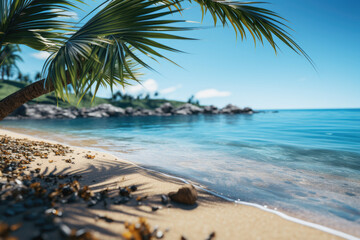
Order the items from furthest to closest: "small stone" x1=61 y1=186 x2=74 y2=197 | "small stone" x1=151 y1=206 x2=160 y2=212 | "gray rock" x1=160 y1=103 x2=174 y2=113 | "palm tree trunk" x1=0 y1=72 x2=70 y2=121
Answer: "gray rock" x1=160 y1=103 x2=174 y2=113, "palm tree trunk" x1=0 y1=72 x2=70 y2=121, "small stone" x1=61 y1=186 x2=74 y2=197, "small stone" x1=151 y1=206 x2=160 y2=212

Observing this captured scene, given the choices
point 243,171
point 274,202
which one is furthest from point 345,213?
point 243,171

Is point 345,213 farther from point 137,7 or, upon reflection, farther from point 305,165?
point 137,7

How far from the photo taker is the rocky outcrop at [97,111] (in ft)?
177

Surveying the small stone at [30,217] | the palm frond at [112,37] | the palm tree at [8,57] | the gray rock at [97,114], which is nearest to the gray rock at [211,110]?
the gray rock at [97,114]

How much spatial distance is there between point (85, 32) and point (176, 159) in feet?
17.3

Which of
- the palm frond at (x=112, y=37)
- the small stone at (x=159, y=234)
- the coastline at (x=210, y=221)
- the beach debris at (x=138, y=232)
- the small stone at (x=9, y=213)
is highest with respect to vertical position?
the palm frond at (x=112, y=37)

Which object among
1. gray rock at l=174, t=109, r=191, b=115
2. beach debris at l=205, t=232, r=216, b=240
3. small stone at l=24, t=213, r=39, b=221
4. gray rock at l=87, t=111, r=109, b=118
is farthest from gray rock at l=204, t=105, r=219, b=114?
small stone at l=24, t=213, r=39, b=221

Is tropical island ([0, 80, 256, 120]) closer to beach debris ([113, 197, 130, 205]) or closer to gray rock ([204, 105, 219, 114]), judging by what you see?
gray rock ([204, 105, 219, 114])

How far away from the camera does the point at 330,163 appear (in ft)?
22.1

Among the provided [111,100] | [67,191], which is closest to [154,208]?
[67,191]

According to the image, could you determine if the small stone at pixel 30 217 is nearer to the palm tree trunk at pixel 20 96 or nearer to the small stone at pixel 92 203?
the small stone at pixel 92 203

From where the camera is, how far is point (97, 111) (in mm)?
64375

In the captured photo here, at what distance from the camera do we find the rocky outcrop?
177ft

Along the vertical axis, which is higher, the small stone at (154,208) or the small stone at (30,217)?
the small stone at (30,217)
